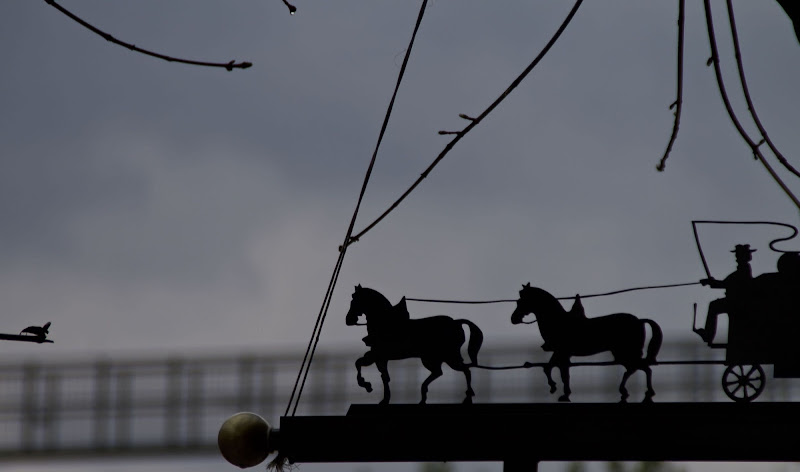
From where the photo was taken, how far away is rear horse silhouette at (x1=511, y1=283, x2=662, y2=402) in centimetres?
422

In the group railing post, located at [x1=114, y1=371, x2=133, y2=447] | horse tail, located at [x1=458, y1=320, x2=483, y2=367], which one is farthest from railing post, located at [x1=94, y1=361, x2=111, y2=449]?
horse tail, located at [x1=458, y1=320, x2=483, y2=367]

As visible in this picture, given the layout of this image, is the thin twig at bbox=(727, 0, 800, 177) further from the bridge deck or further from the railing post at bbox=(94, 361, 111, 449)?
the railing post at bbox=(94, 361, 111, 449)

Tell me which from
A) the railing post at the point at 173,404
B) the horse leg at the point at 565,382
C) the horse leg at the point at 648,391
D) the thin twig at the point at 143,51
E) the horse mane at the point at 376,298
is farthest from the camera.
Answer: the railing post at the point at 173,404

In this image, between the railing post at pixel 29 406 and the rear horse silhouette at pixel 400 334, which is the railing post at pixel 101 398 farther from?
the rear horse silhouette at pixel 400 334

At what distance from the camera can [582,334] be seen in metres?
4.25

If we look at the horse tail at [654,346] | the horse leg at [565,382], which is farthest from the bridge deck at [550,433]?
the horse tail at [654,346]

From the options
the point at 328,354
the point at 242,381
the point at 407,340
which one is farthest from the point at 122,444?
the point at 407,340

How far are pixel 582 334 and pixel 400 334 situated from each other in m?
0.53

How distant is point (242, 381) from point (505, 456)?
1285 cm

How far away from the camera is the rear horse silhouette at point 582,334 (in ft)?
13.9

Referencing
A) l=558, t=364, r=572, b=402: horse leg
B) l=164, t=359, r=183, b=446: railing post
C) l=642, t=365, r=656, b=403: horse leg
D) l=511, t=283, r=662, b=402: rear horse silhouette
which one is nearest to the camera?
l=642, t=365, r=656, b=403: horse leg

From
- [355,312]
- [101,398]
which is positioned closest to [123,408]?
[101,398]

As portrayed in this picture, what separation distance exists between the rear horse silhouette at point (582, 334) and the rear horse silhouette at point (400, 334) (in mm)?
218

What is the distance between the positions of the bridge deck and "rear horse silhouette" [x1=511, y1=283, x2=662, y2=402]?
461 mm
